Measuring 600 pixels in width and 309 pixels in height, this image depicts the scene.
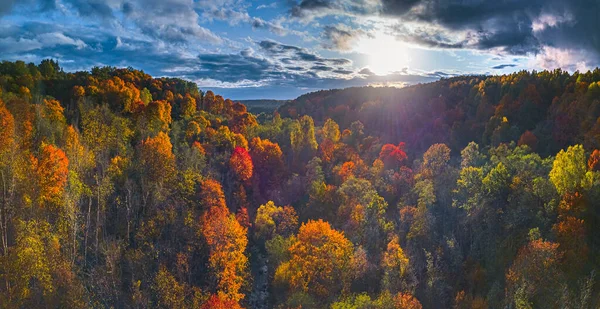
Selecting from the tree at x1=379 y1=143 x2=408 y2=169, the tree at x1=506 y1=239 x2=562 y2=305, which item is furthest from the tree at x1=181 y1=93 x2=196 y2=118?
the tree at x1=506 y1=239 x2=562 y2=305

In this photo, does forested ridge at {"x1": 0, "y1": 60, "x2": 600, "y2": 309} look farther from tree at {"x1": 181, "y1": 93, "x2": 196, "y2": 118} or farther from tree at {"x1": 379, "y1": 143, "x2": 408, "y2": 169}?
tree at {"x1": 181, "y1": 93, "x2": 196, "y2": 118}

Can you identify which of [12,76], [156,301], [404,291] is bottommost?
[156,301]

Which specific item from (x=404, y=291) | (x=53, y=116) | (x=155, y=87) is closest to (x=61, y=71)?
(x=155, y=87)

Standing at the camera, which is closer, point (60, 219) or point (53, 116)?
point (60, 219)

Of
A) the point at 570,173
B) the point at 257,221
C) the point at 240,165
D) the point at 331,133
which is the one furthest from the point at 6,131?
the point at 331,133

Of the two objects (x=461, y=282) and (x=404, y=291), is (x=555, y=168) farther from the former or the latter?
(x=404, y=291)

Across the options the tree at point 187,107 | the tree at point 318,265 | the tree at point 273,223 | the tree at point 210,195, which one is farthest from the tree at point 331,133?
the tree at point 318,265
